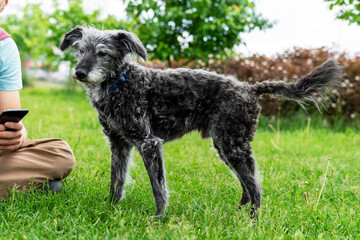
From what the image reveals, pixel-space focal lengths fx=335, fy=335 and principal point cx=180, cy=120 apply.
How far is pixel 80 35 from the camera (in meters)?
3.61

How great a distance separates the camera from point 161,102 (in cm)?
347

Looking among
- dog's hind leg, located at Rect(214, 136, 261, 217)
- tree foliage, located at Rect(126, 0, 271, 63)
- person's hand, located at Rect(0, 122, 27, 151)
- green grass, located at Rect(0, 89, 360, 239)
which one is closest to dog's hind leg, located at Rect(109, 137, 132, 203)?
green grass, located at Rect(0, 89, 360, 239)

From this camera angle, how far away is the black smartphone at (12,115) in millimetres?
2848

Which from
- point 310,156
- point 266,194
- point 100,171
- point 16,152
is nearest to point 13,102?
point 16,152

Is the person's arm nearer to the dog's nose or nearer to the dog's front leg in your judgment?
the dog's nose

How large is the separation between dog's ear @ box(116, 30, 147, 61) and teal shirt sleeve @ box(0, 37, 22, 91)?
0.99 metres

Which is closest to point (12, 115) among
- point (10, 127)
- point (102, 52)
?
point (10, 127)

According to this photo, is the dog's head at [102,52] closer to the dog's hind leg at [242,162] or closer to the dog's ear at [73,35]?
the dog's ear at [73,35]

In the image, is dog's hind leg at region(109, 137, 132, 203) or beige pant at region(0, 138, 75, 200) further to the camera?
dog's hind leg at region(109, 137, 132, 203)

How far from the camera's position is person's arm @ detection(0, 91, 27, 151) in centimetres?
301

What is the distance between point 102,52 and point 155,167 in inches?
48.8

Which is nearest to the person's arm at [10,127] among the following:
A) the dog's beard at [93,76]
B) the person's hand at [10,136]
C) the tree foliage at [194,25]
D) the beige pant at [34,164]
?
the person's hand at [10,136]

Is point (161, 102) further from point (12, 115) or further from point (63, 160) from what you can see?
point (12, 115)

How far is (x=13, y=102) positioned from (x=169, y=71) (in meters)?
1.59
